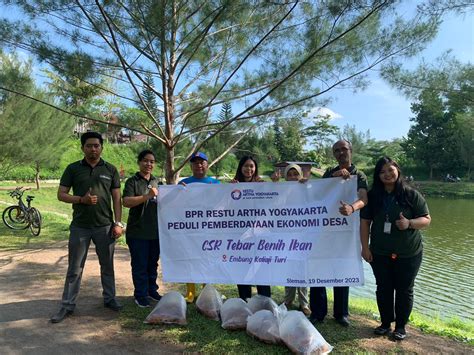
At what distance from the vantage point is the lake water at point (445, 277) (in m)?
5.91

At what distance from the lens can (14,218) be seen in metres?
8.28

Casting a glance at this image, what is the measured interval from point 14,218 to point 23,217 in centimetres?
36

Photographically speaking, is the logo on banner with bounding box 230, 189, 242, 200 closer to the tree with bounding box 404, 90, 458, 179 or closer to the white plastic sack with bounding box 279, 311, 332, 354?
the white plastic sack with bounding box 279, 311, 332, 354

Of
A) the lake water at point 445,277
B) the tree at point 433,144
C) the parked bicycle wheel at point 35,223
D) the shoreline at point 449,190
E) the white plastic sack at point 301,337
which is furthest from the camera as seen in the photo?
the tree at point 433,144

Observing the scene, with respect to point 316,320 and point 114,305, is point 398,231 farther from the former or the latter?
point 114,305

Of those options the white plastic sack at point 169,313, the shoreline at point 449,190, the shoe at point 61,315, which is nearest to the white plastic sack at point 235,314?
the white plastic sack at point 169,313

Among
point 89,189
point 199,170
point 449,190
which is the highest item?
point 199,170

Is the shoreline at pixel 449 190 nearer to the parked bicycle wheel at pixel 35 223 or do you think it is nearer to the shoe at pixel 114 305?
the parked bicycle wheel at pixel 35 223

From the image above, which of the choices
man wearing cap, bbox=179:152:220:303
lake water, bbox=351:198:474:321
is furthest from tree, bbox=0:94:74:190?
lake water, bbox=351:198:474:321

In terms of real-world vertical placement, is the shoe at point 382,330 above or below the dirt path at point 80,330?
below

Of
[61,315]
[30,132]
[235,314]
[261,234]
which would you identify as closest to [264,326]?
[235,314]

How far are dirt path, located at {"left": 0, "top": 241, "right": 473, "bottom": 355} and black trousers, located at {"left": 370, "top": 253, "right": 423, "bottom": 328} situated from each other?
19 cm

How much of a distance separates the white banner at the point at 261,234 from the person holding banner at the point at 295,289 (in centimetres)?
15

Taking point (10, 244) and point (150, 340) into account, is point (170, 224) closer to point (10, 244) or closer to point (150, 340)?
point (150, 340)
